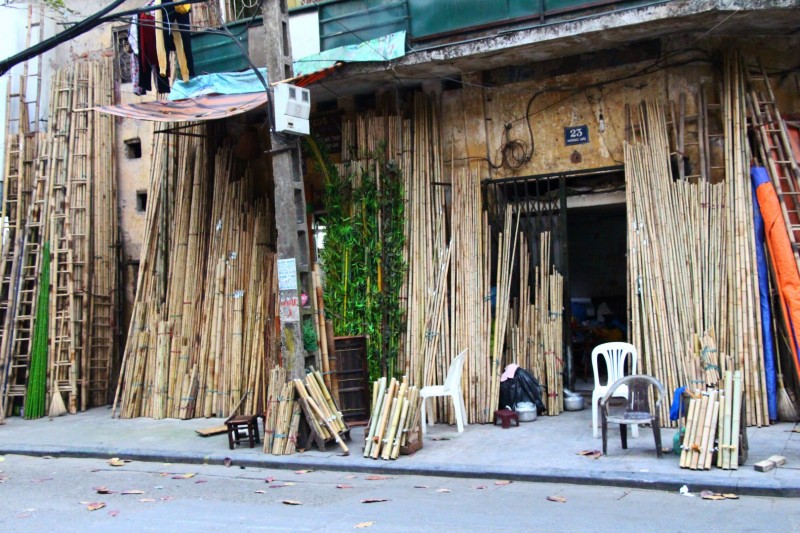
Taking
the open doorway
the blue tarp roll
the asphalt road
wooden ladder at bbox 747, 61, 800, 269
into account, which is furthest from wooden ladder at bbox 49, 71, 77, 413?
wooden ladder at bbox 747, 61, 800, 269

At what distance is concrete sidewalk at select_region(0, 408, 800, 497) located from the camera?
7.27 metres

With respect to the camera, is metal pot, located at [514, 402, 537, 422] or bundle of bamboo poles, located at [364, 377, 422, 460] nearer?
bundle of bamboo poles, located at [364, 377, 422, 460]

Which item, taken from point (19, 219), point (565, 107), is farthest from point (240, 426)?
point (19, 219)

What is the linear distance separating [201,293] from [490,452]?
541cm

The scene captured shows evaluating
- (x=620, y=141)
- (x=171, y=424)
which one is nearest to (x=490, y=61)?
(x=620, y=141)

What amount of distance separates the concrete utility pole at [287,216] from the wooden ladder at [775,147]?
533 cm

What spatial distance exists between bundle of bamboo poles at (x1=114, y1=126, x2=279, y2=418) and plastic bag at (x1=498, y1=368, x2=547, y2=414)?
10.6ft

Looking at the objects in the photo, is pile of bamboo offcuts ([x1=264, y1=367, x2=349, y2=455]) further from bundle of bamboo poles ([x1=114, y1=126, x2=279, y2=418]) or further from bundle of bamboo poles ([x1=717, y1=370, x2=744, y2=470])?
bundle of bamboo poles ([x1=717, y1=370, x2=744, y2=470])

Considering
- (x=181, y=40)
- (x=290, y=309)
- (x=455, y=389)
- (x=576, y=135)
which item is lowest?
(x=455, y=389)

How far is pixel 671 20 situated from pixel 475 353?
4.53 metres

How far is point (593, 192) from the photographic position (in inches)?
434

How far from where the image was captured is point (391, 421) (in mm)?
8789

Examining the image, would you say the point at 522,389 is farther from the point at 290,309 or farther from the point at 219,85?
the point at 219,85

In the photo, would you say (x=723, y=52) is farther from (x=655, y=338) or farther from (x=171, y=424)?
(x=171, y=424)
